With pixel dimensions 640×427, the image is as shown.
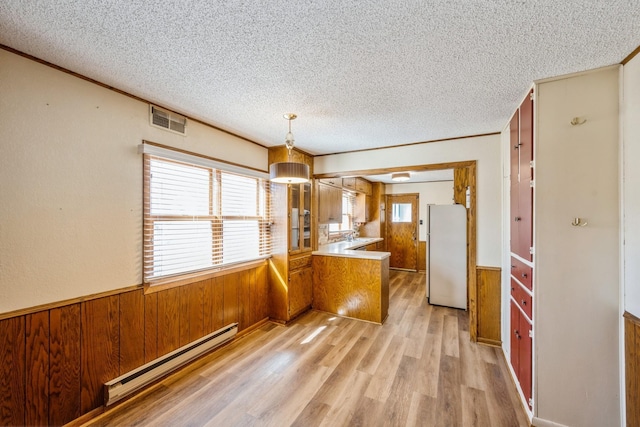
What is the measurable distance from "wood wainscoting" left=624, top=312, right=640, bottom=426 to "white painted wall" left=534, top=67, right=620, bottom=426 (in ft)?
0.21

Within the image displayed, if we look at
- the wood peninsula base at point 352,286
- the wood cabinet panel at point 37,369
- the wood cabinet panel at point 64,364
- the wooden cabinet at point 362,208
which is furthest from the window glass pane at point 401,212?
the wood cabinet panel at point 37,369

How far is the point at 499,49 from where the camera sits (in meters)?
1.44

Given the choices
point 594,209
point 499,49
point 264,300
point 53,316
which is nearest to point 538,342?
point 594,209

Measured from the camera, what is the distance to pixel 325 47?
55.7 inches

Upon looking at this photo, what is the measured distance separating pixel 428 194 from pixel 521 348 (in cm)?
476

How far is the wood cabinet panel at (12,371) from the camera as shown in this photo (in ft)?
4.74

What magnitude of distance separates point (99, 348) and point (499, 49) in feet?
10.7

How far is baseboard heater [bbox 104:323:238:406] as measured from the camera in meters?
1.86

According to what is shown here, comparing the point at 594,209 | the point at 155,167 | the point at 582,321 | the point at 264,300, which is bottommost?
the point at 264,300

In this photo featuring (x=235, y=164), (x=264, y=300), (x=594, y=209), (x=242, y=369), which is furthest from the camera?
(x=264, y=300)

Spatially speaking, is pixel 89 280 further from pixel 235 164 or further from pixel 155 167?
pixel 235 164

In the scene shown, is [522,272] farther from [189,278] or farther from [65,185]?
[65,185]

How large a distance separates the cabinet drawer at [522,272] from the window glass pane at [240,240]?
271 centimetres

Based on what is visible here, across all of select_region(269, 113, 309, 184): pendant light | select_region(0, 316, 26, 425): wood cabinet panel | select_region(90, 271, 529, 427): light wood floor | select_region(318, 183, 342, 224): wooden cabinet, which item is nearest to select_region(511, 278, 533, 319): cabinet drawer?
select_region(90, 271, 529, 427): light wood floor
